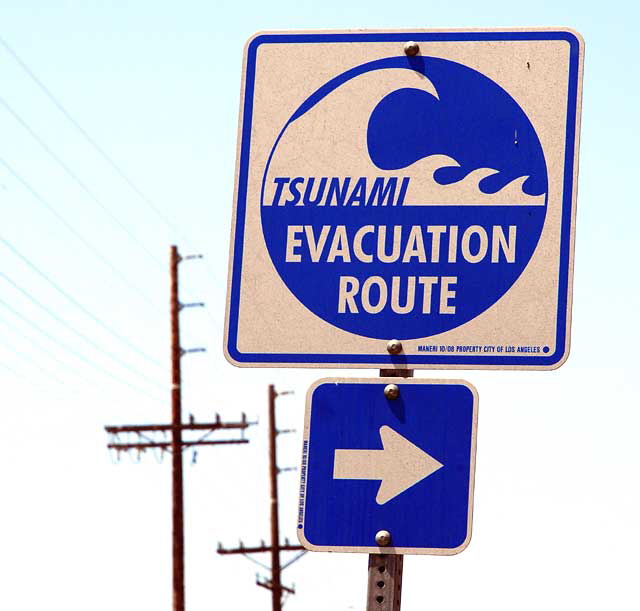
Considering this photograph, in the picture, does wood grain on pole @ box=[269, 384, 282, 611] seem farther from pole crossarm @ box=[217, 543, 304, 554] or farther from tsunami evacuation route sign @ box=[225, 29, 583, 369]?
tsunami evacuation route sign @ box=[225, 29, 583, 369]

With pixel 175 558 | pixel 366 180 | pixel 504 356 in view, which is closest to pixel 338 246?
pixel 366 180

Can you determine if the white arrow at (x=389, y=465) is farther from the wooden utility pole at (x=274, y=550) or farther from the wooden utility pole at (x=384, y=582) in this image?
the wooden utility pole at (x=274, y=550)

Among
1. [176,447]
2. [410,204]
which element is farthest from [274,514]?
[410,204]

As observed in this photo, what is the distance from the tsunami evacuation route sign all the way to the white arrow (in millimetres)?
207

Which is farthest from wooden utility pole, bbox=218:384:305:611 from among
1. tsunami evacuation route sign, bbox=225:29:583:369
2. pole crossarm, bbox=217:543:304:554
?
tsunami evacuation route sign, bbox=225:29:583:369

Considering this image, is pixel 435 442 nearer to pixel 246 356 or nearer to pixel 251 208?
pixel 246 356

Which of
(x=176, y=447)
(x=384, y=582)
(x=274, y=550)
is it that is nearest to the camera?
(x=384, y=582)

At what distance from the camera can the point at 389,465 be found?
3.52 m

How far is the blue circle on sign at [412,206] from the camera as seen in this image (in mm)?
3627

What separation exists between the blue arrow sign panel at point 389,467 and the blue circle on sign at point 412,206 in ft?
0.57

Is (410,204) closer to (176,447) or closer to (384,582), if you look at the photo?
(384,582)

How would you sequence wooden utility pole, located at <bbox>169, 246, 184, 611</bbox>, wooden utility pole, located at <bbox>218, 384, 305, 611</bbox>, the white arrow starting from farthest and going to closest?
wooden utility pole, located at <bbox>218, 384, 305, 611</bbox> < wooden utility pole, located at <bbox>169, 246, 184, 611</bbox> < the white arrow

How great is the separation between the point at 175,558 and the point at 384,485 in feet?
71.9

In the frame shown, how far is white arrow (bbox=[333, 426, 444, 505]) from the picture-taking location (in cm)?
351
